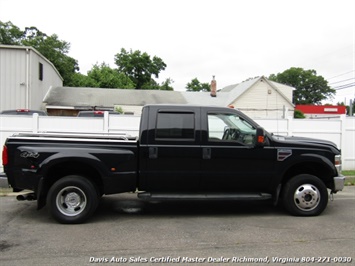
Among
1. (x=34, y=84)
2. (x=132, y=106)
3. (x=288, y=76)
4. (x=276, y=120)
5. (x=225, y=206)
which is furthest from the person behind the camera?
(x=288, y=76)

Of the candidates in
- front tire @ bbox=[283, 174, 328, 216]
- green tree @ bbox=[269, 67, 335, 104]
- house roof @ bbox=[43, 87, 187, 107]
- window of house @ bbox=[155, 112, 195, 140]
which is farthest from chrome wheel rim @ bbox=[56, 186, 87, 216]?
green tree @ bbox=[269, 67, 335, 104]

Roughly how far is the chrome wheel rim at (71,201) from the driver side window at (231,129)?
2.35 m

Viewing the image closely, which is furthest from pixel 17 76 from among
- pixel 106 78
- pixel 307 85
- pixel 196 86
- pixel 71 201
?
pixel 307 85

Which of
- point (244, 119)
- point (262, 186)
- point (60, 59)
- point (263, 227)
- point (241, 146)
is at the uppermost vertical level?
point (60, 59)

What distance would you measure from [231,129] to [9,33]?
46.7 m

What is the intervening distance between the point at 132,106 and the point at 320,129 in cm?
2185

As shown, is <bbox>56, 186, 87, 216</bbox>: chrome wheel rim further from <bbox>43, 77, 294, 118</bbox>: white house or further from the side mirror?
<bbox>43, 77, 294, 118</bbox>: white house

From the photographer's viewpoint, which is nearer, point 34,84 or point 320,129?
point 320,129

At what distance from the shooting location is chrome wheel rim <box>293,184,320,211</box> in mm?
6367

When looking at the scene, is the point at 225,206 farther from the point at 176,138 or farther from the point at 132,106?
the point at 132,106

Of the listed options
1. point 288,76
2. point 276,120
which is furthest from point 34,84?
point 288,76

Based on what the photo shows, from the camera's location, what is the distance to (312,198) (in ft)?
21.0

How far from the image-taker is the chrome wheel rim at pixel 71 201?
5.90 meters

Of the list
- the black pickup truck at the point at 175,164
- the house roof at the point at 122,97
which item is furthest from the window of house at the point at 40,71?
the black pickup truck at the point at 175,164
